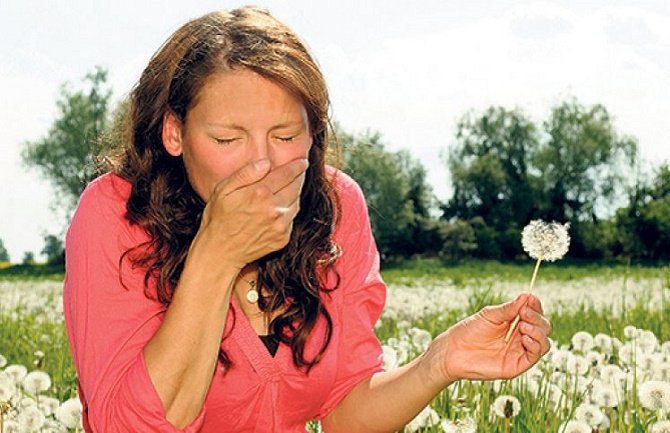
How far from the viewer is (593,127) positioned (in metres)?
64.9

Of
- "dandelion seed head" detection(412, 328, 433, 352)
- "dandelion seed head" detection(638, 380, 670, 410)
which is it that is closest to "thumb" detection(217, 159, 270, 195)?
"dandelion seed head" detection(638, 380, 670, 410)

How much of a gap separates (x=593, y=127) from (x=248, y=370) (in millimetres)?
64139

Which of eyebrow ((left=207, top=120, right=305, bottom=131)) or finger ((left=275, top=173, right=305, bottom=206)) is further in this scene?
eyebrow ((left=207, top=120, right=305, bottom=131))

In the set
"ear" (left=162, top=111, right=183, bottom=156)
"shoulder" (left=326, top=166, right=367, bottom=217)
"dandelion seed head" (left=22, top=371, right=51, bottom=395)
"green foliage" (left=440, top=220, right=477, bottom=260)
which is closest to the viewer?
"ear" (left=162, top=111, right=183, bottom=156)

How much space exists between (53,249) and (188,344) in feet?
180

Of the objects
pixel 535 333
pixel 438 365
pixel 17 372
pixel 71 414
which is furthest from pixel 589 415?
pixel 17 372

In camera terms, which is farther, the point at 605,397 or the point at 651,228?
the point at 651,228

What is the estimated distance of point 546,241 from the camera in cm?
273

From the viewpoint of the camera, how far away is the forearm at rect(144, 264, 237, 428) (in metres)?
2.51

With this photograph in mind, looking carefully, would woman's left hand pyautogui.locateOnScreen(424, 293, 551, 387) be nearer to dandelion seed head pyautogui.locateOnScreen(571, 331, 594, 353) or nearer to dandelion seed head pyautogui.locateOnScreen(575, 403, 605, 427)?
dandelion seed head pyautogui.locateOnScreen(575, 403, 605, 427)

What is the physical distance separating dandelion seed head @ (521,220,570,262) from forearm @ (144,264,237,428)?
0.78 metres

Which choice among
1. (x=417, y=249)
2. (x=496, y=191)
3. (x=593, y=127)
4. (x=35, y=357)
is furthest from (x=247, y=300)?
(x=593, y=127)

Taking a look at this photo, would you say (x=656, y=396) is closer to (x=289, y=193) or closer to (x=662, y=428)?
(x=662, y=428)

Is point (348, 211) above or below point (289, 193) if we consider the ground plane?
below
